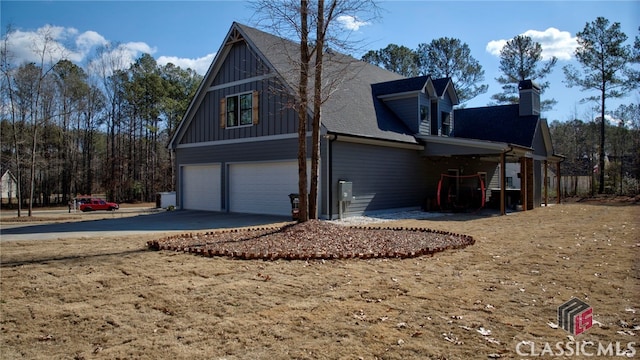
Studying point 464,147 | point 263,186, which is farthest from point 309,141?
point 464,147

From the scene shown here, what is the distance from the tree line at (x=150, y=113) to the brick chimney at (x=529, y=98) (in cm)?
1161

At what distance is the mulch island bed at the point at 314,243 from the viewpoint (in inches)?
285

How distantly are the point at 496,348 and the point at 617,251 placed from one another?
6020 millimetres

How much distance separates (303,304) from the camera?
464cm

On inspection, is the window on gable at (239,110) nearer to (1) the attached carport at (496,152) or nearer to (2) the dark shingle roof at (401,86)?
(2) the dark shingle roof at (401,86)

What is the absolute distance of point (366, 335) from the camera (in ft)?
12.4

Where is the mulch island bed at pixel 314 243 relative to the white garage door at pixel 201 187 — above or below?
below

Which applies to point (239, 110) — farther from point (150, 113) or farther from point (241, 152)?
point (150, 113)

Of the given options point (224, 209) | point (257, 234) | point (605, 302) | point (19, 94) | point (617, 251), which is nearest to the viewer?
point (605, 302)

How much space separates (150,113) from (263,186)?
25352 millimetres

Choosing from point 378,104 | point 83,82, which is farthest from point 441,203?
point 83,82

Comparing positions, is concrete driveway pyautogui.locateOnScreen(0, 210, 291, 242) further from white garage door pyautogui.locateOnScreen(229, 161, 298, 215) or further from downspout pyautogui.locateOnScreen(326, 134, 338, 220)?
downspout pyautogui.locateOnScreen(326, 134, 338, 220)

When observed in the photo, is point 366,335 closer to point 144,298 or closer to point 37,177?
point 144,298

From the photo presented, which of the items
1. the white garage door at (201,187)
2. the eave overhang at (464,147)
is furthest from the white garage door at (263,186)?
the eave overhang at (464,147)
